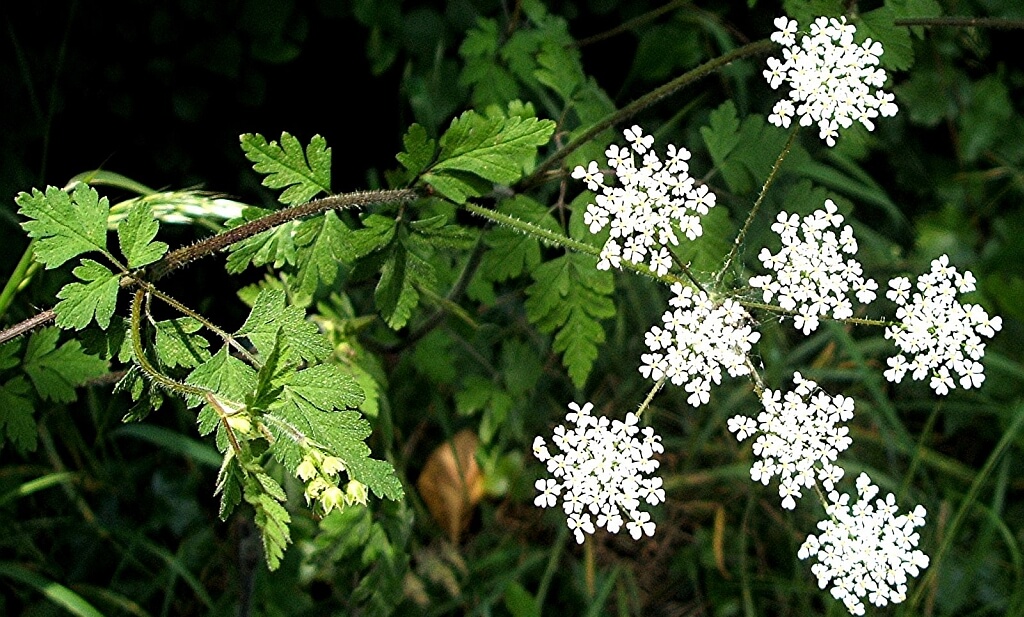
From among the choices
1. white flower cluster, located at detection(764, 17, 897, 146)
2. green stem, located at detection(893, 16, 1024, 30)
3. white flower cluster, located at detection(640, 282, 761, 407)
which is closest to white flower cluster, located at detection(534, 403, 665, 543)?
white flower cluster, located at detection(640, 282, 761, 407)

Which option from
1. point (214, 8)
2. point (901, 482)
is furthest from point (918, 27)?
point (214, 8)

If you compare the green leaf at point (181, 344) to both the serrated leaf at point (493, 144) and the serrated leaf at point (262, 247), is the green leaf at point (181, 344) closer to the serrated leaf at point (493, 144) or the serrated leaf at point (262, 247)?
the serrated leaf at point (262, 247)

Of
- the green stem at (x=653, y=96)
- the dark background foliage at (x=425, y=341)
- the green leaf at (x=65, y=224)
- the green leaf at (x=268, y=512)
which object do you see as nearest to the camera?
the green leaf at (x=268, y=512)

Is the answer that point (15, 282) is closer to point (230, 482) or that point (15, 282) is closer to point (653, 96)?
point (230, 482)

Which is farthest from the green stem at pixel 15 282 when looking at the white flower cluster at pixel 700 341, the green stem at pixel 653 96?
the white flower cluster at pixel 700 341

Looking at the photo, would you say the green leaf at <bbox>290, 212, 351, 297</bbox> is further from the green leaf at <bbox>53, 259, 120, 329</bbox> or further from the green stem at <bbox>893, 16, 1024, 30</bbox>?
the green stem at <bbox>893, 16, 1024, 30</bbox>

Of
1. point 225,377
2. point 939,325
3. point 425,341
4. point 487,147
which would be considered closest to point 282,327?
point 225,377

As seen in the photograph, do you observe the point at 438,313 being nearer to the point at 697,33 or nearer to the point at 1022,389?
the point at 697,33
